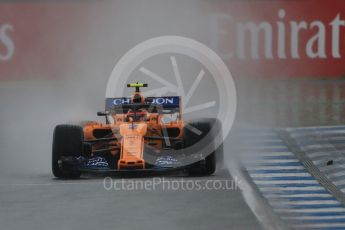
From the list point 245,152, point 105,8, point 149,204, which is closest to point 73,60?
point 105,8

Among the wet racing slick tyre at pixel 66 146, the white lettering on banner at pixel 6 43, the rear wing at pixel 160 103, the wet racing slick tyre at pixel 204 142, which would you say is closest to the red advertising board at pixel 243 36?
the white lettering on banner at pixel 6 43

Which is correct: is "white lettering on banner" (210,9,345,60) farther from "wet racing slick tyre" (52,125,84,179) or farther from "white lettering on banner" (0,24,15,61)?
"wet racing slick tyre" (52,125,84,179)

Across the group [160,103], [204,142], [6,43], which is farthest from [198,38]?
[204,142]

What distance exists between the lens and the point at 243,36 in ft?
98.6

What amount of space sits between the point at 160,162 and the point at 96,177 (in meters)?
1.01

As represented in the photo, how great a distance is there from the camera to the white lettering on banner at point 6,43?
30.3m

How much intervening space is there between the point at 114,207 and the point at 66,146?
3206 mm

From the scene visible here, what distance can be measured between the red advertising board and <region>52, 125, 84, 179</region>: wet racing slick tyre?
1449cm

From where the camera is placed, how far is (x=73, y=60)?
101 feet

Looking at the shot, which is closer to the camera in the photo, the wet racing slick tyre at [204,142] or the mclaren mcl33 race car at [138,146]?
the mclaren mcl33 race car at [138,146]

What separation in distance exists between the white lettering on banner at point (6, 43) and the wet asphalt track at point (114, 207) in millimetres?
15363

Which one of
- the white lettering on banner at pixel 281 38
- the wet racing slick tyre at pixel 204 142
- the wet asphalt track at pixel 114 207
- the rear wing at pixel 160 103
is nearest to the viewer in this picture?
the wet asphalt track at pixel 114 207

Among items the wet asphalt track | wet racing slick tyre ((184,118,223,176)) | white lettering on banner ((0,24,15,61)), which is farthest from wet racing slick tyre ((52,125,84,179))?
white lettering on banner ((0,24,15,61))

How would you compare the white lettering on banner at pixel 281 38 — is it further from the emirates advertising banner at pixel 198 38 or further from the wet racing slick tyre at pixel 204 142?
the wet racing slick tyre at pixel 204 142
